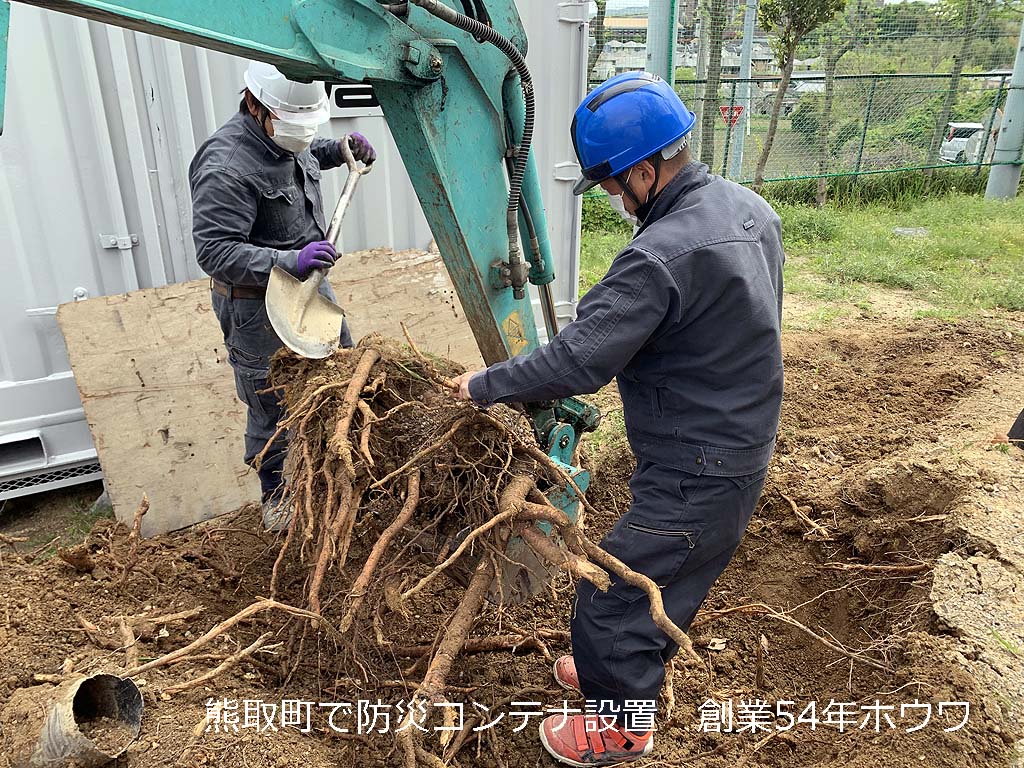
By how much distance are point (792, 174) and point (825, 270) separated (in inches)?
141

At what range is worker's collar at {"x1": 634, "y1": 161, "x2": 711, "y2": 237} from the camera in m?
2.14

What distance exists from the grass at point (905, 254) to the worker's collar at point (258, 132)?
14.2 feet

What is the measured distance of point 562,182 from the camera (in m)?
4.73

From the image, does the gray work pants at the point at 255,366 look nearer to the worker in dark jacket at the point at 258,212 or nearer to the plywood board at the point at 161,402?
the worker in dark jacket at the point at 258,212

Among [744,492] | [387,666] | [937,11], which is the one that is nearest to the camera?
[744,492]

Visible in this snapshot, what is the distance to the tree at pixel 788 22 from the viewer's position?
891 cm

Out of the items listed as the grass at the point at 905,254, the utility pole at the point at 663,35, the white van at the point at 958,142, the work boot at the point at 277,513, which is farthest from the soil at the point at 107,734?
the white van at the point at 958,142

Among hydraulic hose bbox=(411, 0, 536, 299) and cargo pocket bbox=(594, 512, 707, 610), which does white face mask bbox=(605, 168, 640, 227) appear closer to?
hydraulic hose bbox=(411, 0, 536, 299)

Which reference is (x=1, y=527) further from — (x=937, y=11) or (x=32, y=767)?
(x=937, y=11)

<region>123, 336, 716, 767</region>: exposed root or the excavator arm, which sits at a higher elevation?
the excavator arm

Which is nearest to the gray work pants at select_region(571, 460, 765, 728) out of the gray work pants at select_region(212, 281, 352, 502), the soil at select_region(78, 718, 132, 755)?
the soil at select_region(78, 718, 132, 755)

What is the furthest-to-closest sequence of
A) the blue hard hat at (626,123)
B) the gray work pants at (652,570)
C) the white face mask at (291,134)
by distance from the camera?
the white face mask at (291,134) < the gray work pants at (652,570) < the blue hard hat at (626,123)

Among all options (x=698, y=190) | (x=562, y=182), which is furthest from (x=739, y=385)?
(x=562, y=182)

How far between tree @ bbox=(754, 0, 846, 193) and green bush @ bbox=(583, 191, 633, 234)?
2056 mm
